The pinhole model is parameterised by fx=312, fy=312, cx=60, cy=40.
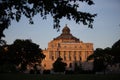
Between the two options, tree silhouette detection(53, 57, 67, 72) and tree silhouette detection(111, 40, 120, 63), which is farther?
tree silhouette detection(53, 57, 67, 72)

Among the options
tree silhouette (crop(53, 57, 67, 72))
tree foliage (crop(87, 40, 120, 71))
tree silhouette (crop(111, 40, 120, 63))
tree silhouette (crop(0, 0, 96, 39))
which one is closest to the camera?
tree silhouette (crop(0, 0, 96, 39))

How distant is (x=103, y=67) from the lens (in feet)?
300

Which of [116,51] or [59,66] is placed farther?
[59,66]

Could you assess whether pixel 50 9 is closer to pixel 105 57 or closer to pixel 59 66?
pixel 105 57

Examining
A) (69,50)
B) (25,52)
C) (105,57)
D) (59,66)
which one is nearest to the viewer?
(25,52)

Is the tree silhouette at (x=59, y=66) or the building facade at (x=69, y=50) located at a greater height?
the building facade at (x=69, y=50)

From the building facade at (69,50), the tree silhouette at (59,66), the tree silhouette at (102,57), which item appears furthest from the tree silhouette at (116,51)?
the building facade at (69,50)

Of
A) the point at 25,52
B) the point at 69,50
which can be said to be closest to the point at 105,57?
the point at 25,52

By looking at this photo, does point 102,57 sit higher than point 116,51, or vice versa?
point 116,51

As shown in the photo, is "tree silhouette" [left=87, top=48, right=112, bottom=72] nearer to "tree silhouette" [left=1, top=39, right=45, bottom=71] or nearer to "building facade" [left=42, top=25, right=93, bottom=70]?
"tree silhouette" [left=1, top=39, right=45, bottom=71]

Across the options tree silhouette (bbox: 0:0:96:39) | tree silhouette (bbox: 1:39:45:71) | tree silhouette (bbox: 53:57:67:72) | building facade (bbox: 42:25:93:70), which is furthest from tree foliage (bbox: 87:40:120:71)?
tree silhouette (bbox: 0:0:96:39)

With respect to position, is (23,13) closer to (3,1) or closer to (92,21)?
(3,1)

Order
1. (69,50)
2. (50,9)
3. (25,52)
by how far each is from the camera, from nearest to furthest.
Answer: (50,9) → (25,52) → (69,50)

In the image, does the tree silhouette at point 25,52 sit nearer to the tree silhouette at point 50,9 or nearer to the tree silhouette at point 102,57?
the tree silhouette at point 102,57
